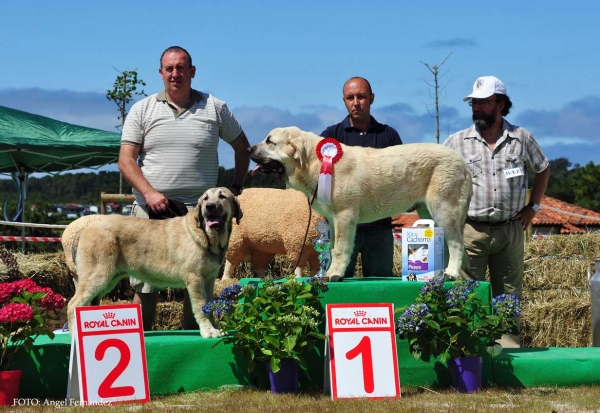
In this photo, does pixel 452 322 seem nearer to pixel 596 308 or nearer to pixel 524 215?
pixel 524 215

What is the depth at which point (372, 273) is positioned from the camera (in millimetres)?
6469

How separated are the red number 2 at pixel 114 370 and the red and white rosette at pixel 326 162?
1.69 metres

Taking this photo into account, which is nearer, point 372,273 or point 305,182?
point 305,182

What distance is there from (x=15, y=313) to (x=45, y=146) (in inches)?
319

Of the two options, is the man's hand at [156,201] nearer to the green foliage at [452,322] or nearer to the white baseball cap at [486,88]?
the green foliage at [452,322]

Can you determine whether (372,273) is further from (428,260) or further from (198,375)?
(198,375)

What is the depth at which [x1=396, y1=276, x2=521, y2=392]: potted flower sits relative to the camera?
16.9 feet

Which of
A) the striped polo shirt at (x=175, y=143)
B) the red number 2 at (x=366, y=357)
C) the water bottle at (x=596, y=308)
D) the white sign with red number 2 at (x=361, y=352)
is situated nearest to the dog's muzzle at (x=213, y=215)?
the striped polo shirt at (x=175, y=143)

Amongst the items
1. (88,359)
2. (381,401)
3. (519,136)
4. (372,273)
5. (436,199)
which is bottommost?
(381,401)

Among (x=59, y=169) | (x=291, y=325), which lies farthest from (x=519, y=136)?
(x=59, y=169)

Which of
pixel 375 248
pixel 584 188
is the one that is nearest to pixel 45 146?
pixel 375 248

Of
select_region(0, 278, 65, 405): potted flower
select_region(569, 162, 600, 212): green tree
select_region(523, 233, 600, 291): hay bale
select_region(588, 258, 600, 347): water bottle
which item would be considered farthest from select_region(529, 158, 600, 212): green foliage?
select_region(0, 278, 65, 405): potted flower

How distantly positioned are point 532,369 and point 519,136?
1977 mm

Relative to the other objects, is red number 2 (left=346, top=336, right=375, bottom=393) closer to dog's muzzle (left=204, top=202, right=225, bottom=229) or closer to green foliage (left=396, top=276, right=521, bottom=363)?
green foliage (left=396, top=276, right=521, bottom=363)
